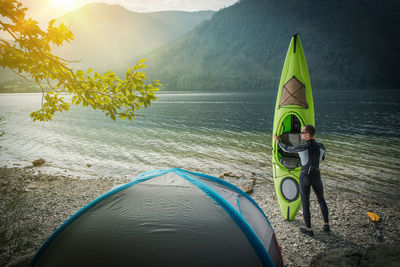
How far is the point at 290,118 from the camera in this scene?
841cm

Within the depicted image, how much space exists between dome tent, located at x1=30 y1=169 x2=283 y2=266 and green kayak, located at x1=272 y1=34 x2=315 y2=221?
3457 mm

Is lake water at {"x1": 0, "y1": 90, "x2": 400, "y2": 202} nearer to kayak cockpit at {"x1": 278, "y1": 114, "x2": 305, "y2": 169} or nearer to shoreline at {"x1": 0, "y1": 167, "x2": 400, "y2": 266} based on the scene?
shoreline at {"x1": 0, "y1": 167, "x2": 400, "y2": 266}

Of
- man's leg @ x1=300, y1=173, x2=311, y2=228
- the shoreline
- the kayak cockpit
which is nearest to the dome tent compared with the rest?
the shoreline

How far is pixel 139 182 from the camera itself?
3.73m

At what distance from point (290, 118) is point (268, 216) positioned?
3.99 metres

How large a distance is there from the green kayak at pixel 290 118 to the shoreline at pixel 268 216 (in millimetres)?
851

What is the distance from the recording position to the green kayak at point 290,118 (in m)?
6.73

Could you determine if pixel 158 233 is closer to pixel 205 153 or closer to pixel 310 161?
pixel 310 161

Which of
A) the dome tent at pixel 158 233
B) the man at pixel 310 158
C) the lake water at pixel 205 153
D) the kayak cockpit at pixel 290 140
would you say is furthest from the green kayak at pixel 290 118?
the lake water at pixel 205 153

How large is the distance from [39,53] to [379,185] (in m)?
15.0

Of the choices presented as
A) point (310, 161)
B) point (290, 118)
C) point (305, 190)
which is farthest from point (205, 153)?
point (310, 161)

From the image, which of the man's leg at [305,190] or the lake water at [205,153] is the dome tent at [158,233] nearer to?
the man's leg at [305,190]

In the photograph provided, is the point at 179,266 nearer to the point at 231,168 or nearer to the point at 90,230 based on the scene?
the point at 90,230

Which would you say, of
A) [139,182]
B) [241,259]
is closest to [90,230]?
[139,182]
